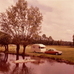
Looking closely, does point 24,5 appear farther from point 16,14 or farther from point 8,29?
point 8,29

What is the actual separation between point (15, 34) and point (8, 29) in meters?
2.69

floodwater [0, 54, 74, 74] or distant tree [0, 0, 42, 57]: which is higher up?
distant tree [0, 0, 42, 57]

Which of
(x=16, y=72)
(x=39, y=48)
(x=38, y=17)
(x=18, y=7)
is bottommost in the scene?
(x=16, y=72)

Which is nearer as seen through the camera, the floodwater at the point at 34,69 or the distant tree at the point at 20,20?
the floodwater at the point at 34,69

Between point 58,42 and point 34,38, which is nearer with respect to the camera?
point 34,38

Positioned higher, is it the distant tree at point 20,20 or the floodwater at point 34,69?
the distant tree at point 20,20

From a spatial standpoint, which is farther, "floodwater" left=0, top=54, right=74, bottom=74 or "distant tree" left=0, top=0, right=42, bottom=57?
"distant tree" left=0, top=0, right=42, bottom=57

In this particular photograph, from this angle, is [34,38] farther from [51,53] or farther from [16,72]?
[16,72]

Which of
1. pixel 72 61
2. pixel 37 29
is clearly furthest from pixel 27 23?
pixel 72 61

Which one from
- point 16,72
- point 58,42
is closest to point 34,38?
point 16,72

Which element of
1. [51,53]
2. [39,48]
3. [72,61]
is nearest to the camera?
[72,61]

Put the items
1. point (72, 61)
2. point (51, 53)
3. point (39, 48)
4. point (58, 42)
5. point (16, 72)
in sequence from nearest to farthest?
point (16, 72)
point (72, 61)
point (51, 53)
point (39, 48)
point (58, 42)

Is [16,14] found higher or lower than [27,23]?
higher

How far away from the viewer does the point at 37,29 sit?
42312 millimetres
